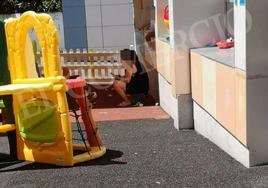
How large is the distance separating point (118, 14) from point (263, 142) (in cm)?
1295

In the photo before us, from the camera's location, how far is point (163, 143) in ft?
21.3

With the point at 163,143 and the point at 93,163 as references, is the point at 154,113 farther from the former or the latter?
the point at 93,163

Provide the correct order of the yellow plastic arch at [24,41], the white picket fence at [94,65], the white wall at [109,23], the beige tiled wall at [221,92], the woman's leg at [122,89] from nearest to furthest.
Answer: the beige tiled wall at [221,92], the yellow plastic arch at [24,41], the woman's leg at [122,89], the white picket fence at [94,65], the white wall at [109,23]

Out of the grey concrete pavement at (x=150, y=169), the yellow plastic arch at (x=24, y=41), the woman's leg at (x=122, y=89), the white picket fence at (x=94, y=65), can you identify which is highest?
the yellow plastic arch at (x=24, y=41)

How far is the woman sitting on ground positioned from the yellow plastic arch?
13.7ft

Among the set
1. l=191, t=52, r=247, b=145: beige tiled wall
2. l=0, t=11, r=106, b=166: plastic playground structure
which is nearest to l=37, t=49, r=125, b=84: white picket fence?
l=191, t=52, r=247, b=145: beige tiled wall

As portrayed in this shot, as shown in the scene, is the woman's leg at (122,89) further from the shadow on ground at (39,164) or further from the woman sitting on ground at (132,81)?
the shadow on ground at (39,164)

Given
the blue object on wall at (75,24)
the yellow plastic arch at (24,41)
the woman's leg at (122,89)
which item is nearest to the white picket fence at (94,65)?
the woman's leg at (122,89)

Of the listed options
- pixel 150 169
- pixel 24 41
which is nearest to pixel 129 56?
pixel 24 41

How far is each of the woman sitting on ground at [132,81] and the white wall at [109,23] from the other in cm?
728

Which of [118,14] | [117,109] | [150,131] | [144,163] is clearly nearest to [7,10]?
[118,14]

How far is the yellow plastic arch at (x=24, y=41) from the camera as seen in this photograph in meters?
5.55

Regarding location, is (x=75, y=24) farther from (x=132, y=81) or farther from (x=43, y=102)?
(x=43, y=102)

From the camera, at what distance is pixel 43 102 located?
5750 millimetres
